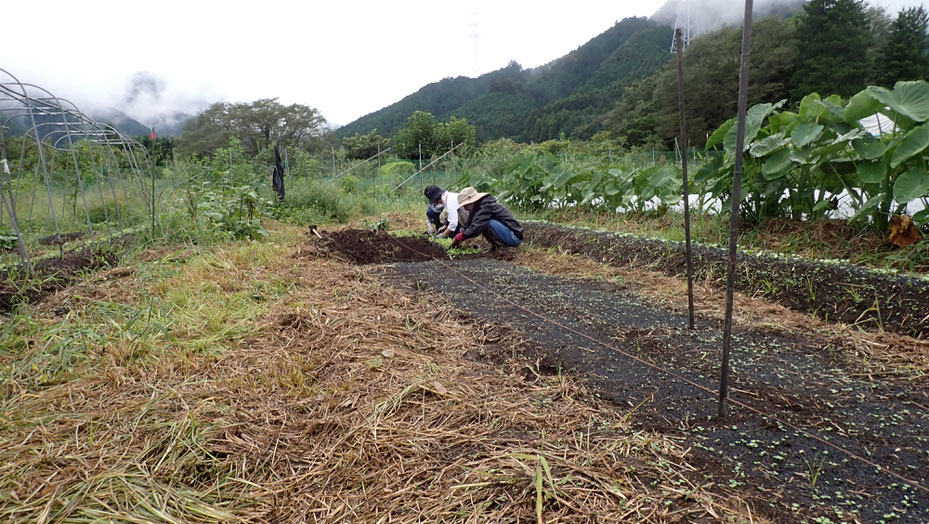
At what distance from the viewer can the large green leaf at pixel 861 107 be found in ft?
12.1

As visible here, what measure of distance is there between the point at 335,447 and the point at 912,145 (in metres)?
4.37

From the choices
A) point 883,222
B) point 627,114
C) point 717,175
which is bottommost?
point 883,222

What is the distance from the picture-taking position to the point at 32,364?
2.06m

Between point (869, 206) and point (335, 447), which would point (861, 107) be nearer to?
point (869, 206)

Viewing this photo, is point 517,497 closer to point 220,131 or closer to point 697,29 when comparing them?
point 220,131

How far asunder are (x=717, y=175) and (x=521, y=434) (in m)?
4.12

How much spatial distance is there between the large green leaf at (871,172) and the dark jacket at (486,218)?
313 cm

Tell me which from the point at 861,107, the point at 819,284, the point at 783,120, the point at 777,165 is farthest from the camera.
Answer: the point at 783,120

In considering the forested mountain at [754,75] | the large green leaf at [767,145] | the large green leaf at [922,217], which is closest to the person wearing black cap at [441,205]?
the large green leaf at [767,145]

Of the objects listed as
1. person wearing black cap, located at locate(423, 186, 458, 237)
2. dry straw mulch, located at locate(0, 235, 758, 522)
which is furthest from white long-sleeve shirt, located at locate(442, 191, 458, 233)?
dry straw mulch, located at locate(0, 235, 758, 522)

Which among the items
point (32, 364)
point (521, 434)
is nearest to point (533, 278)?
point (521, 434)

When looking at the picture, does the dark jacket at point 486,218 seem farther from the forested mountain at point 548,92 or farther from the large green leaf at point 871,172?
the forested mountain at point 548,92

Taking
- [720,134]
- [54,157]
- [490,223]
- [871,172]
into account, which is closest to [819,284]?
[871,172]

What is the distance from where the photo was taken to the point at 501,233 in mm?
5555
